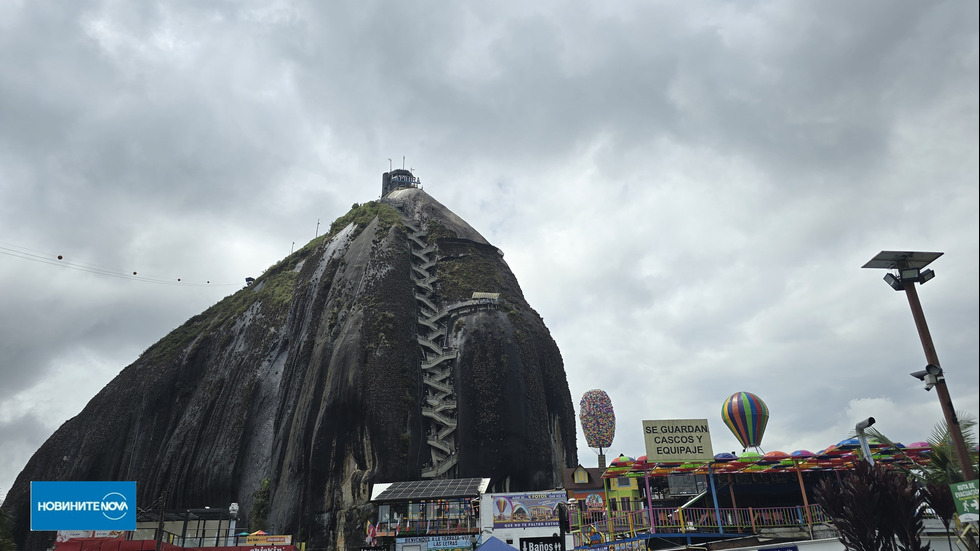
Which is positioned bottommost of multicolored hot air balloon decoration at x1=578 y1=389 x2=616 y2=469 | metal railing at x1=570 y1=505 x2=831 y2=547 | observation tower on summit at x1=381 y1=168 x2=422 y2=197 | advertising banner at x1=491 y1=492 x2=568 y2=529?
metal railing at x1=570 y1=505 x2=831 y2=547

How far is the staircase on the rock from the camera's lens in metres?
63.9

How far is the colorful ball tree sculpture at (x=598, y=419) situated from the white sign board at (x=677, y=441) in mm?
47741

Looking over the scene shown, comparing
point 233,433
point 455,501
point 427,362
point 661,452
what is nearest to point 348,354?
point 427,362

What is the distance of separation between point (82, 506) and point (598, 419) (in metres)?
67.3

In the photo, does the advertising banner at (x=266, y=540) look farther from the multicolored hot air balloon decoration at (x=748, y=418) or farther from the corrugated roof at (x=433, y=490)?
the multicolored hot air balloon decoration at (x=748, y=418)

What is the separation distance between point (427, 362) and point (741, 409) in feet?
113

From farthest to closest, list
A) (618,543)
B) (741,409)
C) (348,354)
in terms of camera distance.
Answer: (348,354) < (741,409) < (618,543)

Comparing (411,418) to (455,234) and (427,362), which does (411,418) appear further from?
(455,234)

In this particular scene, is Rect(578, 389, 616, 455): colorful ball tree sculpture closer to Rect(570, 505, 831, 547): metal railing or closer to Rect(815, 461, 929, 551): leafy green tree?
Rect(570, 505, 831, 547): metal railing

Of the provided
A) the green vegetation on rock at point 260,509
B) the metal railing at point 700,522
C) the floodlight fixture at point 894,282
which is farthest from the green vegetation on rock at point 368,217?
the floodlight fixture at point 894,282

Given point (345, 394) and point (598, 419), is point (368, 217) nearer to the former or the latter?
point (345, 394)

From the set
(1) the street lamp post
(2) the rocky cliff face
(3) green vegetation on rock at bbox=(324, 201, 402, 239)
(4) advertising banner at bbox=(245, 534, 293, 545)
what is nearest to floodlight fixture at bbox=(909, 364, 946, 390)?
(1) the street lamp post

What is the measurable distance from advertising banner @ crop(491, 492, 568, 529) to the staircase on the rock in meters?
24.0

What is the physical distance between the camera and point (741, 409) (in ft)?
A: 151
